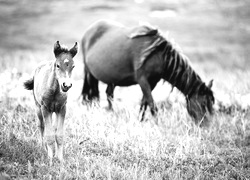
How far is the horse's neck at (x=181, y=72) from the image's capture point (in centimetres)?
616

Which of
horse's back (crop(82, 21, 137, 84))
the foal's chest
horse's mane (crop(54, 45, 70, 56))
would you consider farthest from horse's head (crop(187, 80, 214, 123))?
horse's mane (crop(54, 45, 70, 56))

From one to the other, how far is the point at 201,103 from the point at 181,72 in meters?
0.72

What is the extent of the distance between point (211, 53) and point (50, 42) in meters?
10.8

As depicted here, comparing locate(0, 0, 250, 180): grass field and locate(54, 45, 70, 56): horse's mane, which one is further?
locate(0, 0, 250, 180): grass field

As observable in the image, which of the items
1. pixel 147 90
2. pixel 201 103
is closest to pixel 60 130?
pixel 147 90

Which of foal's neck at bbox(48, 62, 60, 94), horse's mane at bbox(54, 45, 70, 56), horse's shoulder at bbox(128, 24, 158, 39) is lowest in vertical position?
foal's neck at bbox(48, 62, 60, 94)

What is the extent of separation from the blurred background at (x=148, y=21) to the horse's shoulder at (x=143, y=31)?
508 inches

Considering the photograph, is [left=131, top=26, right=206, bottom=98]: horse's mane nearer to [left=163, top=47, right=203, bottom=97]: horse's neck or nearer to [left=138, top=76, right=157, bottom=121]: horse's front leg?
[left=163, top=47, right=203, bottom=97]: horse's neck

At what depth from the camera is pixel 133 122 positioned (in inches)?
215

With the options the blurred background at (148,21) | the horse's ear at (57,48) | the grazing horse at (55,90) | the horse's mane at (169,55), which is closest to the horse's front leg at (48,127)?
the grazing horse at (55,90)

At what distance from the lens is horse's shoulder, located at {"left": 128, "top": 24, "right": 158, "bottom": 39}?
628cm

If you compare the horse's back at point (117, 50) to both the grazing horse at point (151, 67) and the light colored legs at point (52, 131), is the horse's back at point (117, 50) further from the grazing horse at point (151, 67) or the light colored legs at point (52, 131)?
the light colored legs at point (52, 131)

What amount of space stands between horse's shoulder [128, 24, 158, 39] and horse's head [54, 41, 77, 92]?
299 centimetres

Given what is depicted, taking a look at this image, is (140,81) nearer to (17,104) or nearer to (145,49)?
(145,49)
